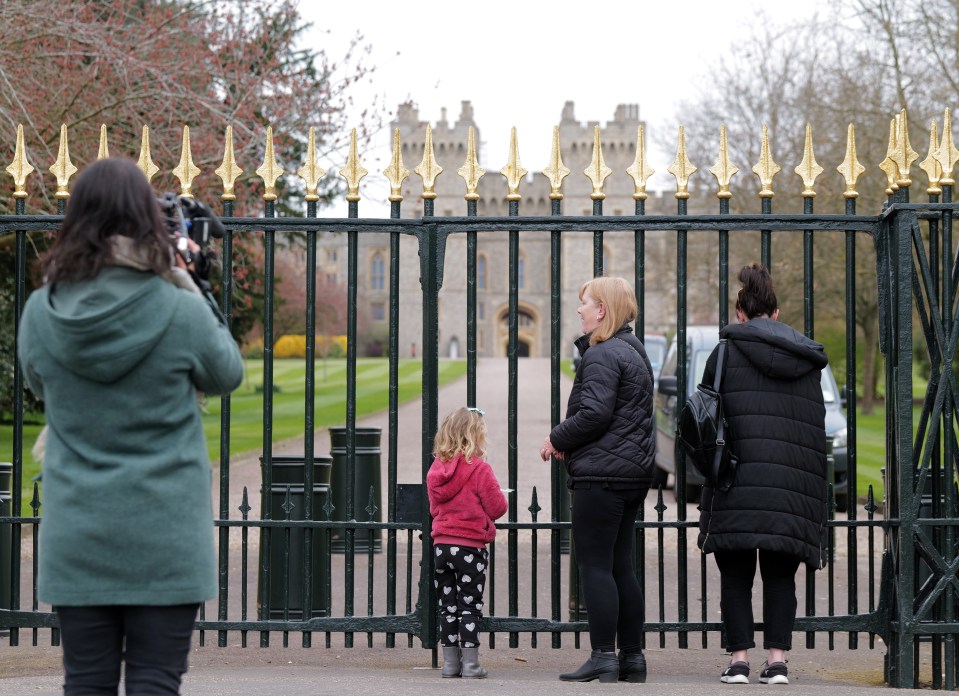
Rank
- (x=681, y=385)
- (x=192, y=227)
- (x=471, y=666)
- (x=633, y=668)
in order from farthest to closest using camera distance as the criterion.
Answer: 1. (x=681, y=385)
2. (x=471, y=666)
3. (x=633, y=668)
4. (x=192, y=227)

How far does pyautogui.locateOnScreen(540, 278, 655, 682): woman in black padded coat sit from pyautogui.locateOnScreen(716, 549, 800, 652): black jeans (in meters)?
0.39

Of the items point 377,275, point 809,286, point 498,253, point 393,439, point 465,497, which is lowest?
point 465,497

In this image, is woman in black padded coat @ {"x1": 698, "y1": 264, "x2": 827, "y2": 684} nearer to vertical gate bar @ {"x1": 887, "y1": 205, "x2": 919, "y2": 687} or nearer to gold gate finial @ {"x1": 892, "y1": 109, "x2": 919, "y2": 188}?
vertical gate bar @ {"x1": 887, "y1": 205, "x2": 919, "y2": 687}

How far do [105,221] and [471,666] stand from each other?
3.13m

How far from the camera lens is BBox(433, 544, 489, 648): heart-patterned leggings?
5.42 meters

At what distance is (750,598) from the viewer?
5.24 m

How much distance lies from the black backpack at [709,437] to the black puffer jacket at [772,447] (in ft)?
0.13

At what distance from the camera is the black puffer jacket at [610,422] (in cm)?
504

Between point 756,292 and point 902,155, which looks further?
point 902,155

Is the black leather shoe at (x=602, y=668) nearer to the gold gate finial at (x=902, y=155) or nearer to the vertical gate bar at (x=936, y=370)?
the vertical gate bar at (x=936, y=370)

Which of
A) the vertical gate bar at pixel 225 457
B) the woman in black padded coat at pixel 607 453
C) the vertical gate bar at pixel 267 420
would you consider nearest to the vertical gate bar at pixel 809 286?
the woman in black padded coat at pixel 607 453

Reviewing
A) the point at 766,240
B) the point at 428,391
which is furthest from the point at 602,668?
the point at 766,240

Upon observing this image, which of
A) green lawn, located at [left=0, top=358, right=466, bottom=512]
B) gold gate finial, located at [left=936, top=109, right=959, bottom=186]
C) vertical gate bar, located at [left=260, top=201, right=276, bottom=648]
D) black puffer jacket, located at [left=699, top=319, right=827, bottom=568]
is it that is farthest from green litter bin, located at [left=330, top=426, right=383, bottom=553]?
gold gate finial, located at [left=936, top=109, right=959, bottom=186]

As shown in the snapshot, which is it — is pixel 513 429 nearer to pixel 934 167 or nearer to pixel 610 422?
pixel 610 422
